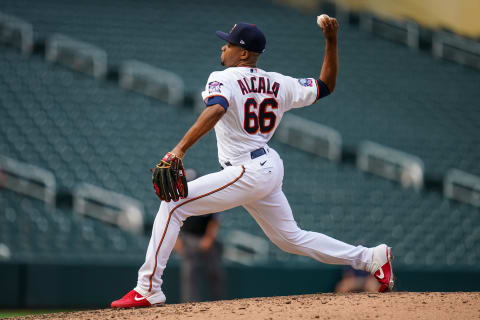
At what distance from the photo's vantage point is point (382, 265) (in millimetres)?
4453

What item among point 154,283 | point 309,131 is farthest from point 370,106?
point 154,283

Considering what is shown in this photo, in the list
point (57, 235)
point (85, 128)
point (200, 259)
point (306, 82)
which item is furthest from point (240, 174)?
point (85, 128)

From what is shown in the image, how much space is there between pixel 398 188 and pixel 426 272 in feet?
10.2

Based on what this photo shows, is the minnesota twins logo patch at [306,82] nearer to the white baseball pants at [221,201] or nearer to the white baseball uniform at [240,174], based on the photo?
the white baseball uniform at [240,174]

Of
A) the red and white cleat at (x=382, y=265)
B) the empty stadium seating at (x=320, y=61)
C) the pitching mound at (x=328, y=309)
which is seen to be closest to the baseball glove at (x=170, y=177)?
the pitching mound at (x=328, y=309)

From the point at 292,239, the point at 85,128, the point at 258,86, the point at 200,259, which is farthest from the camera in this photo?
the point at 85,128

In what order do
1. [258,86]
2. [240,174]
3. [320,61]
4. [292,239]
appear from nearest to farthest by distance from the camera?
[240,174]
[258,86]
[292,239]
[320,61]

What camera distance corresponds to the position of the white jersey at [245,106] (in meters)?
4.03

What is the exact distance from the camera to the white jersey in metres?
4.03

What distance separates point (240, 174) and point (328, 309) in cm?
89

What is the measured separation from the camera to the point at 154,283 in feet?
13.6

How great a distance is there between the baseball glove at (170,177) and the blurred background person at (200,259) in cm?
292

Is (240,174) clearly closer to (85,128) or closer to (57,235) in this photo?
(57,235)

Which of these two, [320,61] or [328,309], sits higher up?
[320,61]
